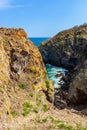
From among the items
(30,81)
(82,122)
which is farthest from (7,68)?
(82,122)

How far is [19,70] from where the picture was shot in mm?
29312

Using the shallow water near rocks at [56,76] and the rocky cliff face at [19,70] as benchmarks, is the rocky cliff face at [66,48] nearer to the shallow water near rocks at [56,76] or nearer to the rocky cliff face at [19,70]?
the shallow water near rocks at [56,76]

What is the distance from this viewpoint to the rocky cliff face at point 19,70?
2624 centimetres

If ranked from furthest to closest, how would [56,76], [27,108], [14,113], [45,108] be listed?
[56,76] < [45,108] < [27,108] < [14,113]

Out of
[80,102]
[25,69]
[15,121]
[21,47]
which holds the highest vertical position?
[21,47]

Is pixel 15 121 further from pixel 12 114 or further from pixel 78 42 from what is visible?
pixel 78 42

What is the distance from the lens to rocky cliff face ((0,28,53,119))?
26236mm

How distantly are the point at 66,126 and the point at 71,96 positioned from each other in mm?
17769

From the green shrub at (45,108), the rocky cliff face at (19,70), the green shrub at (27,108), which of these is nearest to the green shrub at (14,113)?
the rocky cliff face at (19,70)

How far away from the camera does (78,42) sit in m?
126

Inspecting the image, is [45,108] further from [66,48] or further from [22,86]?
[66,48]

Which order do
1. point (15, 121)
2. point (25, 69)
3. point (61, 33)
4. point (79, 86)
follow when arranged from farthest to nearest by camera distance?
point (61, 33) → point (79, 86) → point (25, 69) → point (15, 121)

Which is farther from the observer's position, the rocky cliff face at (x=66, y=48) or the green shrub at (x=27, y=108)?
the rocky cliff face at (x=66, y=48)

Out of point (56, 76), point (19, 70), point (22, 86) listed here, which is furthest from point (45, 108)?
point (56, 76)
